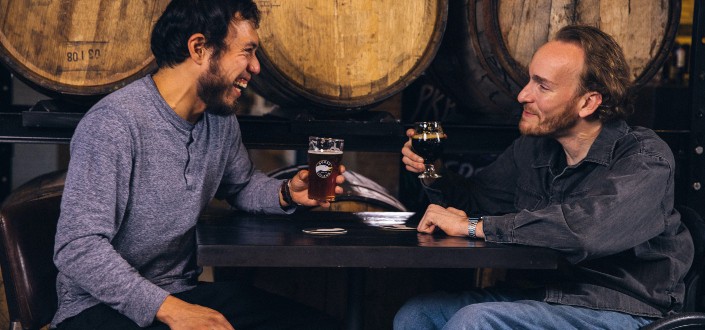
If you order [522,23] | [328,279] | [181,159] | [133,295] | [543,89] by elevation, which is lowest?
[328,279]

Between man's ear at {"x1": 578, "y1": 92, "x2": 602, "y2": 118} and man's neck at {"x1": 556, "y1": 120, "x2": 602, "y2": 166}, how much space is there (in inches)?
1.5

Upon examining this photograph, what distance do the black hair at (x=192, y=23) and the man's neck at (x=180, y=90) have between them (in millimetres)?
40

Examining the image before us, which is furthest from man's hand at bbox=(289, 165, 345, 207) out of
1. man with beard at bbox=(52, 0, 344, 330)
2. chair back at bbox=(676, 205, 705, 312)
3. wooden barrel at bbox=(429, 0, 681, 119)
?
chair back at bbox=(676, 205, 705, 312)

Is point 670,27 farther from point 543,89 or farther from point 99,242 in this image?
point 99,242

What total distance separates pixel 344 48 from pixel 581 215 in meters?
1.02

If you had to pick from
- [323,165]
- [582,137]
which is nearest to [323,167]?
[323,165]

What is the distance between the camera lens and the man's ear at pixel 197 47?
2.47 m

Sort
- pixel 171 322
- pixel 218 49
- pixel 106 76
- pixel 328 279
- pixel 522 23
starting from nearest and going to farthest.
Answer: pixel 171 322, pixel 218 49, pixel 106 76, pixel 522 23, pixel 328 279

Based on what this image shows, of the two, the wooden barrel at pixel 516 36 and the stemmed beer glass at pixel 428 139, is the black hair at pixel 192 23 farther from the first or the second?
the wooden barrel at pixel 516 36

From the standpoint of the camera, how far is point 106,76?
2711mm

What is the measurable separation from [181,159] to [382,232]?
0.61 m

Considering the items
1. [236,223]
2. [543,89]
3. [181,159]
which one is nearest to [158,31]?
[181,159]

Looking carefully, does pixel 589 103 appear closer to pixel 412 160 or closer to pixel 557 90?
pixel 557 90

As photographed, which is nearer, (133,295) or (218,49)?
(133,295)
